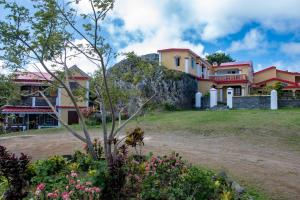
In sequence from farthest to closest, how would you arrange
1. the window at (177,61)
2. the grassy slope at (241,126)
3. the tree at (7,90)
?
1. the window at (177,61)
2. the grassy slope at (241,126)
3. the tree at (7,90)

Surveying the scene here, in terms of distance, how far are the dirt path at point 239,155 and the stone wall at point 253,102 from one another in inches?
550

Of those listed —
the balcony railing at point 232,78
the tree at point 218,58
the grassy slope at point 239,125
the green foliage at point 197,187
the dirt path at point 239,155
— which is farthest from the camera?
the tree at point 218,58

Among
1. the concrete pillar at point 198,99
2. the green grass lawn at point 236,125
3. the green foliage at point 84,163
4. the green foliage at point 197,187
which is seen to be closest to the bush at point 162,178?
the green foliage at point 197,187

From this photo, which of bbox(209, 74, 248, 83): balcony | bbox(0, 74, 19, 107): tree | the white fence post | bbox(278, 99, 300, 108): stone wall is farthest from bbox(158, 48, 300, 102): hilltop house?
bbox(0, 74, 19, 107): tree

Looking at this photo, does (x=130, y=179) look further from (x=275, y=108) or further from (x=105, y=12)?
(x=275, y=108)

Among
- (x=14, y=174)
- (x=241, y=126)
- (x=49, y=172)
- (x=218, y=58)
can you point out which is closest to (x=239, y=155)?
(x=49, y=172)

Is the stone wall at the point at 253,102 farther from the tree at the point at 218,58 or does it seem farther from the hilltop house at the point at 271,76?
the tree at the point at 218,58

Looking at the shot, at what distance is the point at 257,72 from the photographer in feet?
157

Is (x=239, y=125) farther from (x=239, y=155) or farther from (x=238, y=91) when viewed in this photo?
(x=238, y=91)

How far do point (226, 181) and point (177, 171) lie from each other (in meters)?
1.33

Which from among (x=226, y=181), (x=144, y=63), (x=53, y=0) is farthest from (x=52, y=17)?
(x=226, y=181)

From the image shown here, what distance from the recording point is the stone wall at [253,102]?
101 feet

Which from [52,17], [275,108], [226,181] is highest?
[52,17]

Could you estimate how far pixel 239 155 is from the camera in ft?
42.3
